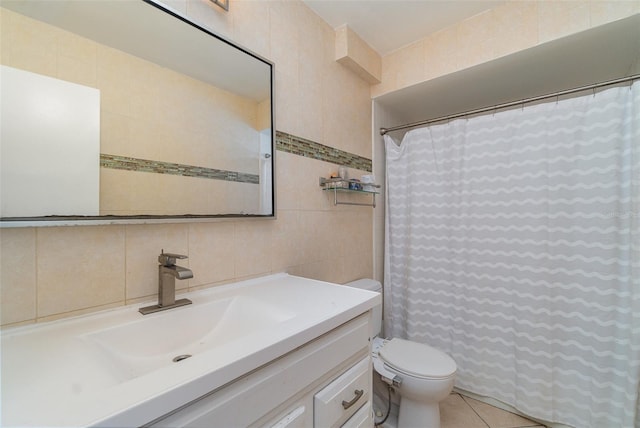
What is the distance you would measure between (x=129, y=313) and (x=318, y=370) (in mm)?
605

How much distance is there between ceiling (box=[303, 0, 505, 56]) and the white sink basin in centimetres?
166

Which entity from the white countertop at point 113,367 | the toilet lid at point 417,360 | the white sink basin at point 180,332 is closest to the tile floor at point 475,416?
the toilet lid at point 417,360

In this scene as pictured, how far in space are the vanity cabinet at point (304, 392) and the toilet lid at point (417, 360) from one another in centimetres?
47

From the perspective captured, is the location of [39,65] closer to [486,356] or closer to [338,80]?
[338,80]

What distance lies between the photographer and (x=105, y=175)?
0.79 metres

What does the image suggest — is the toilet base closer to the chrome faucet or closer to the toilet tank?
the toilet tank

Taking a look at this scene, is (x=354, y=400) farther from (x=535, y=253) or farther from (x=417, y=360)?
(x=535, y=253)

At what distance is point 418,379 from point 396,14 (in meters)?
2.07

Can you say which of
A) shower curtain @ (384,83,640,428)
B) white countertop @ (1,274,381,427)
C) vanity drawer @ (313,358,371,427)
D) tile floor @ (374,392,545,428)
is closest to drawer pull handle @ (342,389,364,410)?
vanity drawer @ (313,358,371,427)

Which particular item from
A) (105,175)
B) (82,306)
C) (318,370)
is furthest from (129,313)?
(318,370)

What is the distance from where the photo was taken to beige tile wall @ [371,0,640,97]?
4.29 ft

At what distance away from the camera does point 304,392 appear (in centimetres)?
70

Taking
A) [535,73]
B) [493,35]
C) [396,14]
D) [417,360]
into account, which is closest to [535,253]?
[417,360]

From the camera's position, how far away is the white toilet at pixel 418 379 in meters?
1.29
